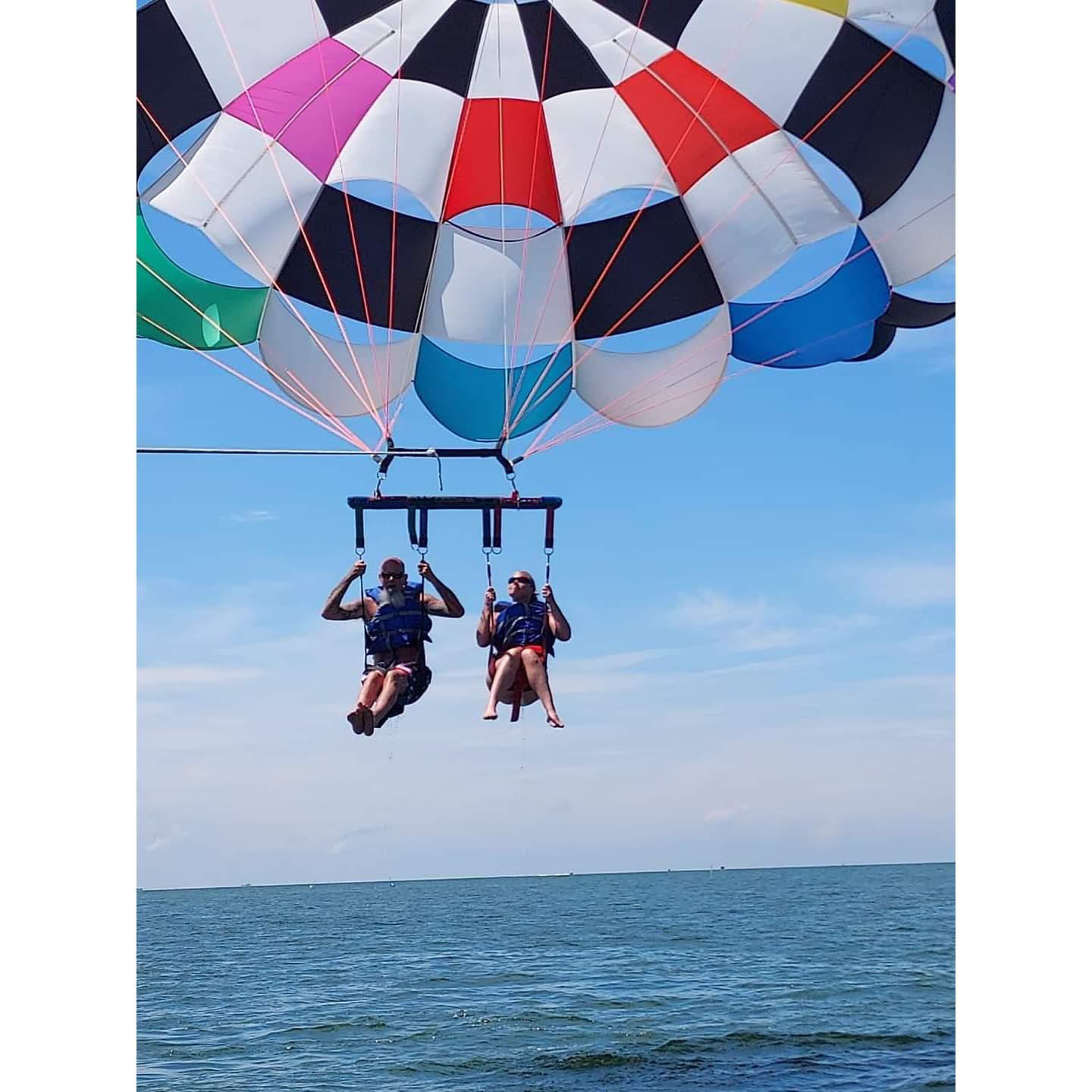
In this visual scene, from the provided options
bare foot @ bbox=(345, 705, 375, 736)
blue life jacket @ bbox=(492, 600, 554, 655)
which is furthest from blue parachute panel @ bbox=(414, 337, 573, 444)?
bare foot @ bbox=(345, 705, 375, 736)

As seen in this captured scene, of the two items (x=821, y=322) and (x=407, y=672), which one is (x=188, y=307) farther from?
(x=821, y=322)

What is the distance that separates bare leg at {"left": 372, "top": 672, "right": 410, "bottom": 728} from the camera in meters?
4.35

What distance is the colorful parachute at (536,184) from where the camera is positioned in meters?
4.61

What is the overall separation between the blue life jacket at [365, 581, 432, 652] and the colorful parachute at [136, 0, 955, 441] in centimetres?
73

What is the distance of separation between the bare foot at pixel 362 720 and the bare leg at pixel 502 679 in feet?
1.21

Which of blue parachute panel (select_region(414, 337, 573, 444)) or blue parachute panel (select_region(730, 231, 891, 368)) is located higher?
blue parachute panel (select_region(730, 231, 891, 368))

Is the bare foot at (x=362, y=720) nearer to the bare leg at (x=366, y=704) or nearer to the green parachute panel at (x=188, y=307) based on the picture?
the bare leg at (x=366, y=704)

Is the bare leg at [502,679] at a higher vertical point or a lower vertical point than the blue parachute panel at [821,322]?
lower

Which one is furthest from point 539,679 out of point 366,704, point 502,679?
point 366,704

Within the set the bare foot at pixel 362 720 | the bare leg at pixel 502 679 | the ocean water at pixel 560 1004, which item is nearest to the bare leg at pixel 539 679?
the bare leg at pixel 502 679

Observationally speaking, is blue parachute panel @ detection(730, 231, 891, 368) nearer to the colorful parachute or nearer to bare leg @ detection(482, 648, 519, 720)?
the colorful parachute
